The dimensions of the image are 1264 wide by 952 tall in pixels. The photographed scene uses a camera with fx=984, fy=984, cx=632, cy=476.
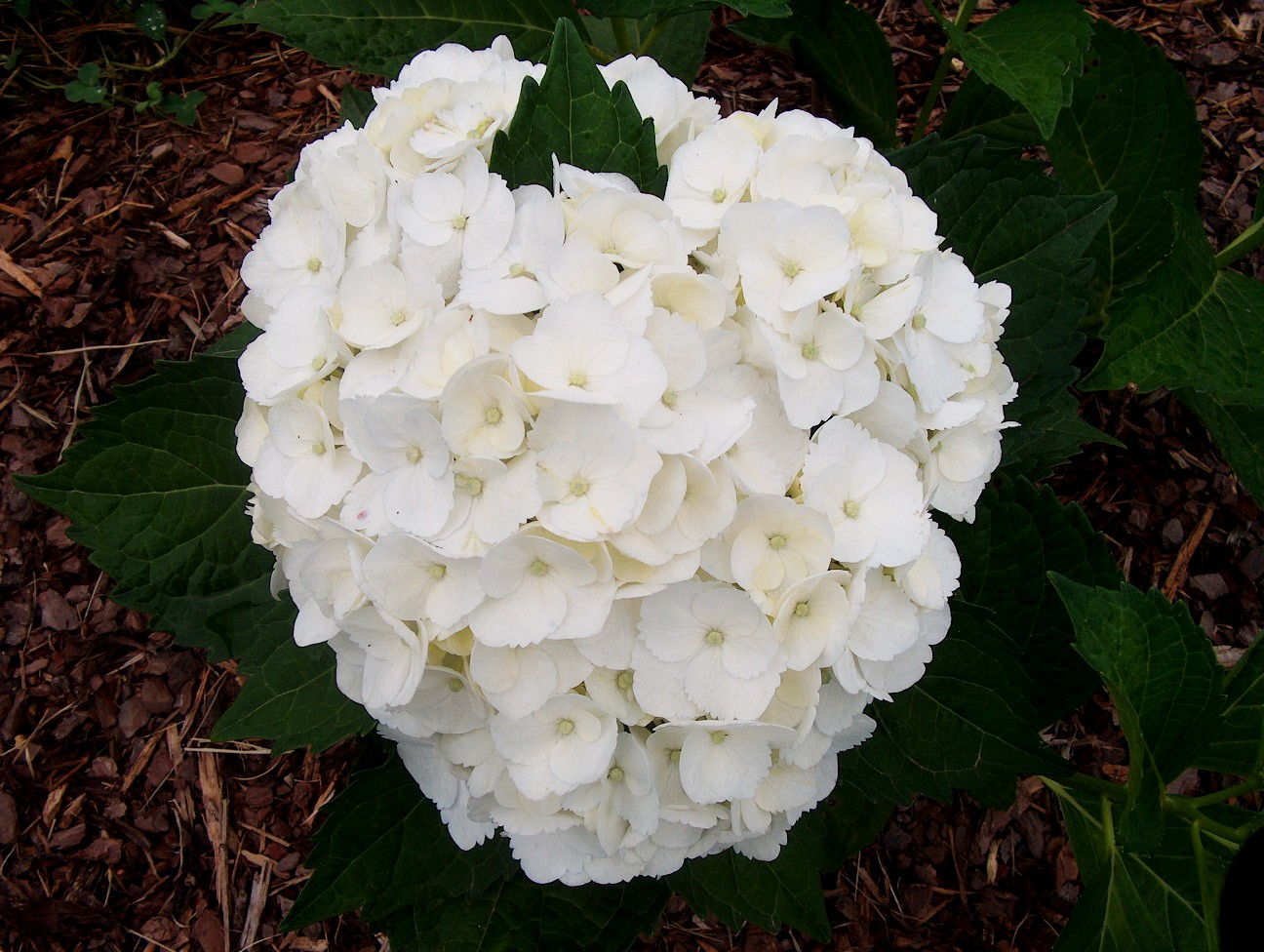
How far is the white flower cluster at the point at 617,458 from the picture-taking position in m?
0.97

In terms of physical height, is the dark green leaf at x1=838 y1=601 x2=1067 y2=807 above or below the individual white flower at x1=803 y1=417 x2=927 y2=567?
below

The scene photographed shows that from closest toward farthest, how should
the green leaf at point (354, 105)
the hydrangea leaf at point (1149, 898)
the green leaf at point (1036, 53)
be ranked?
the hydrangea leaf at point (1149, 898) → the green leaf at point (1036, 53) → the green leaf at point (354, 105)

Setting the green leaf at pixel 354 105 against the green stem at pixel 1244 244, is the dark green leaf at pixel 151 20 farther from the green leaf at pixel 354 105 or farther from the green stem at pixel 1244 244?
the green stem at pixel 1244 244

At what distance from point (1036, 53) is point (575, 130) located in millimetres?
924

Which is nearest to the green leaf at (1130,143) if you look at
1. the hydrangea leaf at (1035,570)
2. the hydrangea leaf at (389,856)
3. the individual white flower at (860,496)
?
the hydrangea leaf at (1035,570)

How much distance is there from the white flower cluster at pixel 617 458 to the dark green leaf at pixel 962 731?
11.1 inches

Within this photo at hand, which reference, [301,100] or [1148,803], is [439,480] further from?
[301,100]

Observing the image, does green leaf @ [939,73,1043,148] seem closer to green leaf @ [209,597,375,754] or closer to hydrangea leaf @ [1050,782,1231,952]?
hydrangea leaf @ [1050,782,1231,952]

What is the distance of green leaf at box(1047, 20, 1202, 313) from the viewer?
6.50 ft

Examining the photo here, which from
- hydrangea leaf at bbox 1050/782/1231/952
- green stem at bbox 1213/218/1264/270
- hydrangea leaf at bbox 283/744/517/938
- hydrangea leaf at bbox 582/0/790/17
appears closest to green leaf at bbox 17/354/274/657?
hydrangea leaf at bbox 283/744/517/938

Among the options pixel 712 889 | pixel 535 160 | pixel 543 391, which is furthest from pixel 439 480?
pixel 712 889

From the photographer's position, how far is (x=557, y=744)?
110cm

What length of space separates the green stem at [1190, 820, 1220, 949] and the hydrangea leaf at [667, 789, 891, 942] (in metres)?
0.53

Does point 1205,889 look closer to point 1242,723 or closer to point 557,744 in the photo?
point 1242,723
